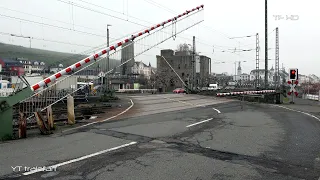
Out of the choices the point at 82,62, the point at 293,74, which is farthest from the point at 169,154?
the point at 293,74

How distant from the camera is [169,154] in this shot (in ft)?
21.3

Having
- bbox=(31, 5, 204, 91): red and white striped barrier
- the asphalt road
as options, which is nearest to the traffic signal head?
bbox=(31, 5, 204, 91): red and white striped barrier

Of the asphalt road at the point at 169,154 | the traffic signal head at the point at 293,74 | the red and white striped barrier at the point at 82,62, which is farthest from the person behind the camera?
the traffic signal head at the point at 293,74

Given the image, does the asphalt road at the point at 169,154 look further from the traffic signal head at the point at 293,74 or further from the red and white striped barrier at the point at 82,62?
the traffic signal head at the point at 293,74

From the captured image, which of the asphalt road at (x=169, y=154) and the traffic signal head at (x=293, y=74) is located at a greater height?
the traffic signal head at (x=293, y=74)

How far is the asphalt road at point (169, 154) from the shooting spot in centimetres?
517

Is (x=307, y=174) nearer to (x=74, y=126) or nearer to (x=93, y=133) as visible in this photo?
(x=93, y=133)

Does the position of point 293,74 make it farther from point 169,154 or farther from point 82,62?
point 169,154

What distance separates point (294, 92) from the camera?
22312 millimetres

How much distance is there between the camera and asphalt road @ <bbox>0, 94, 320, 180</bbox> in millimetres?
5172

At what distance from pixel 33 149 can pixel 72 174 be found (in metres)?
2.51

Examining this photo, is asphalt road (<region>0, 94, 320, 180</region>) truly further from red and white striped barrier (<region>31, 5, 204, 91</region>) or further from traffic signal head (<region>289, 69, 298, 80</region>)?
traffic signal head (<region>289, 69, 298, 80</region>)

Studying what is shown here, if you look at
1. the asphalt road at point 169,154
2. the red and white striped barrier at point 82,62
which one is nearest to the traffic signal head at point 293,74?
the red and white striped barrier at point 82,62

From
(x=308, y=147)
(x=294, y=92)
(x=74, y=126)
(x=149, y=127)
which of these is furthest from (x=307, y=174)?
(x=294, y=92)
